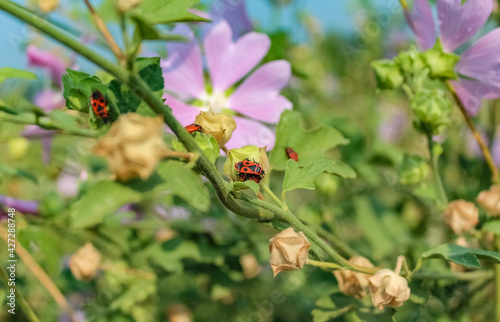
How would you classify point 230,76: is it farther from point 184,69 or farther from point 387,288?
point 387,288

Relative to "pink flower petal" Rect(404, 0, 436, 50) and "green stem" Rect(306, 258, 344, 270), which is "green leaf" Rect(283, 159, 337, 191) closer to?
"green stem" Rect(306, 258, 344, 270)

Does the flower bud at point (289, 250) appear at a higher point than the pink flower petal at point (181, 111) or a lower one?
lower

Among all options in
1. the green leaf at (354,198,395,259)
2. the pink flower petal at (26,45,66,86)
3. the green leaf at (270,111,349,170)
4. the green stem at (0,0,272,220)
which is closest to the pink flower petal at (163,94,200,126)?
the green leaf at (270,111,349,170)

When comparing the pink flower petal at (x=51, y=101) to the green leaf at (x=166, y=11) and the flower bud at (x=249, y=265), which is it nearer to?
the flower bud at (x=249, y=265)

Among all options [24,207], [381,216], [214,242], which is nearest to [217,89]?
[214,242]

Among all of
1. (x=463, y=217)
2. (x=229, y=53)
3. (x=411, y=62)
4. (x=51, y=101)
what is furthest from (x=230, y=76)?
(x=51, y=101)

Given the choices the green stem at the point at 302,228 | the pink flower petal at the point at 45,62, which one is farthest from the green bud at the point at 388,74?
the pink flower petal at the point at 45,62
